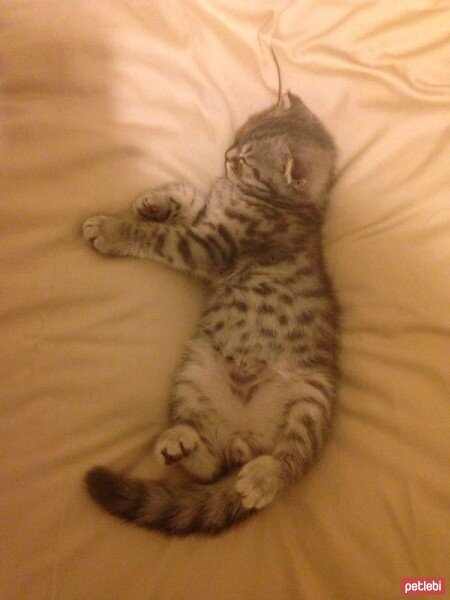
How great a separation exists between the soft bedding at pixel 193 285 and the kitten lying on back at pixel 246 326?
5 cm

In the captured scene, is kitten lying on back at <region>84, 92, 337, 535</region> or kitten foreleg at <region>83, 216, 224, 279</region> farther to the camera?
kitten foreleg at <region>83, 216, 224, 279</region>

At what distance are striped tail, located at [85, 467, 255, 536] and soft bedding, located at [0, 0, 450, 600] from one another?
3cm

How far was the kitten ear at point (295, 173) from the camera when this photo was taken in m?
1.31

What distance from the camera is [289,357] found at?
1178mm

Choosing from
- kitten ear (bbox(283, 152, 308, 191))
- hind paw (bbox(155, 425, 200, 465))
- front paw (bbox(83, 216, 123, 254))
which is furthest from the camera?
kitten ear (bbox(283, 152, 308, 191))

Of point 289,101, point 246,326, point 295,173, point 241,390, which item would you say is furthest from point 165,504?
point 289,101

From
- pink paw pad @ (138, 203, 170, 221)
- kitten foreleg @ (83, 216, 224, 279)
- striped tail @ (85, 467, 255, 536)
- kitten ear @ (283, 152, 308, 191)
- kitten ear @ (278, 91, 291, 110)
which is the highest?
kitten ear @ (278, 91, 291, 110)

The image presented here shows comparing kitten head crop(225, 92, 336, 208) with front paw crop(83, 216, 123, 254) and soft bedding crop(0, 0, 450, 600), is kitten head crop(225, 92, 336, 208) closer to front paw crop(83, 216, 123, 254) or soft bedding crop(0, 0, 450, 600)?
soft bedding crop(0, 0, 450, 600)

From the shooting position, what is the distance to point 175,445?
1.03 m

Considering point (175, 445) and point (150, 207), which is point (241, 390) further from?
point (150, 207)

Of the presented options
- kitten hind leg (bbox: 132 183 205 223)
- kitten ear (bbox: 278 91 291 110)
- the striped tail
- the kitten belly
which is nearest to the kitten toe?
kitten hind leg (bbox: 132 183 205 223)

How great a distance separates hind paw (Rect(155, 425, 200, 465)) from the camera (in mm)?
1026

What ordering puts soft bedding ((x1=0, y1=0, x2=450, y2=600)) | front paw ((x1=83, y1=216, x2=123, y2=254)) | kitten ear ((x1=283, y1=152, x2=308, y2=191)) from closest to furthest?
soft bedding ((x1=0, y1=0, x2=450, y2=600))
front paw ((x1=83, y1=216, x2=123, y2=254))
kitten ear ((x1=283, y1=152, x2=308, y2=191))

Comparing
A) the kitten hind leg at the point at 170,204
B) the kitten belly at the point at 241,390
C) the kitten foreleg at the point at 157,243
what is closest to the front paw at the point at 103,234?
the kitten foreleg at the point at 157,243
